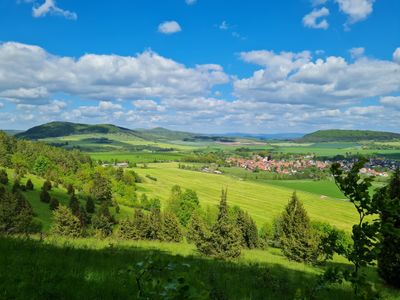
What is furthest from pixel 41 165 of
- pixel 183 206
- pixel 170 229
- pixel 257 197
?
pixel 170 229

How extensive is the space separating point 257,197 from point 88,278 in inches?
5812

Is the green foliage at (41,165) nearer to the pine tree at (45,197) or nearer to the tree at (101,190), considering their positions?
the tree at (101,190)

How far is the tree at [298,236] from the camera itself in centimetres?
3538

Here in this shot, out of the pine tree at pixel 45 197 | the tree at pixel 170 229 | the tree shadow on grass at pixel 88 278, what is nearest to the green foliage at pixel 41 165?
the pine tree at pixel 45 197

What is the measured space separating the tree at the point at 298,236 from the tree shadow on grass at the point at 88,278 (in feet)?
71.6

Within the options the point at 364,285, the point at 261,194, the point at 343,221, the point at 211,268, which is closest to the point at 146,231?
the point at 211,268

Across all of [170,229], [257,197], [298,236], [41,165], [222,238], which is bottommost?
[257,197]

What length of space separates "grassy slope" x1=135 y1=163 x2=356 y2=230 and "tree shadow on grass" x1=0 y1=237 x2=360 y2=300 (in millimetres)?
103126

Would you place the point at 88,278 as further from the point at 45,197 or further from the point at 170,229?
the point at 45,197

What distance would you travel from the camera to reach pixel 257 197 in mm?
151625

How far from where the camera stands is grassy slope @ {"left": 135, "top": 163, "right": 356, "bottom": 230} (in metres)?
122

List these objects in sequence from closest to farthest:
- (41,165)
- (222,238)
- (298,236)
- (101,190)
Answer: (222,238) < (298,236) < (101,190) < (41,165)

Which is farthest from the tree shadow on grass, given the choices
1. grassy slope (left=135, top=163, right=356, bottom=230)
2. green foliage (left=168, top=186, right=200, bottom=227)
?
grassy slope (left=135, top=163, right=356, bottom=230)

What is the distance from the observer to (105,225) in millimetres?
66562
